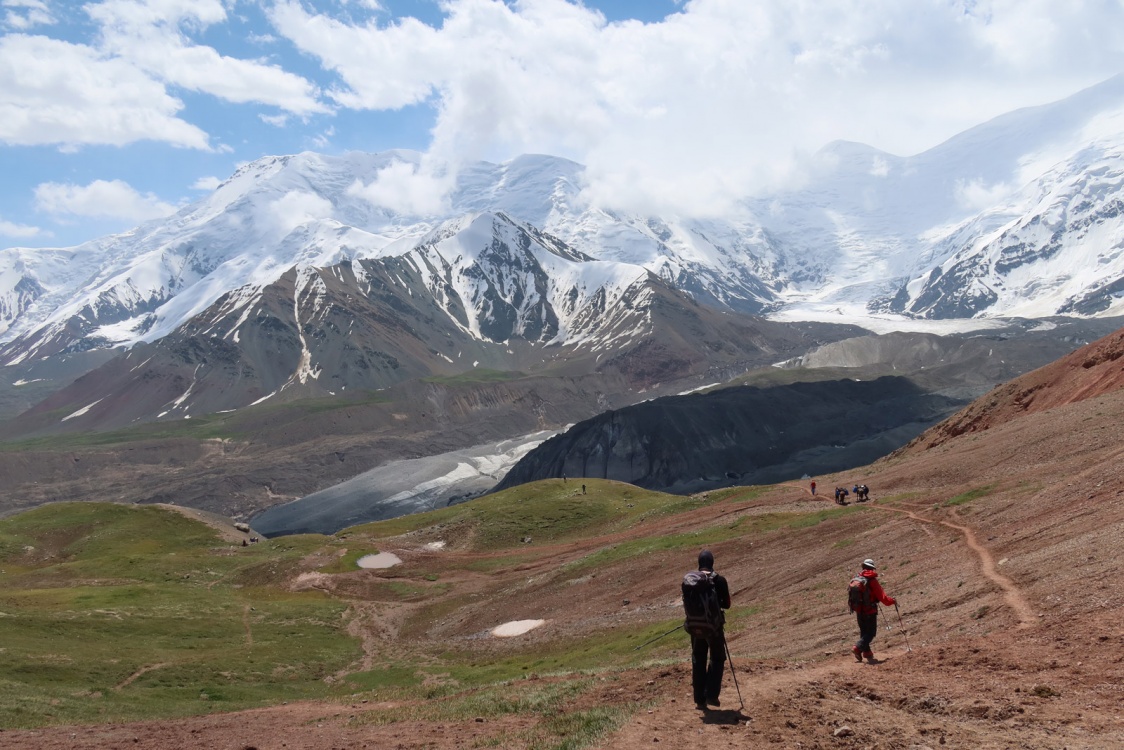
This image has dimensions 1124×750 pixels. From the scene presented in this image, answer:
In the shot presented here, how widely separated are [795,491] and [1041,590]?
4684cm

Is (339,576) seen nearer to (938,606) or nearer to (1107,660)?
(938,606)

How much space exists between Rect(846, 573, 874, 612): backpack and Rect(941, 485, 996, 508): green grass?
22.1 metres

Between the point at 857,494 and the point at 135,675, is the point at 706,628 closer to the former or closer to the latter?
the point at 135,675

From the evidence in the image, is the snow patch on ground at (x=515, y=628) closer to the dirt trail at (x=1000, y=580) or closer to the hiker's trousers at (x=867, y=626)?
the dirt trail at (x=1000, y=580)

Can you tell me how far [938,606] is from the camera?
83.0 feet

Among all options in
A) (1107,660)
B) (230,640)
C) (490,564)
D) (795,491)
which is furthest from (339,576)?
(1107,660)

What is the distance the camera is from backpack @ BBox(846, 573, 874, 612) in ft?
70.9

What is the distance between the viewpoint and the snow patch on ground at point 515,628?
45906 millimetres

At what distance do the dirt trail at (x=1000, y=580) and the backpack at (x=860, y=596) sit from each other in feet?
11.0

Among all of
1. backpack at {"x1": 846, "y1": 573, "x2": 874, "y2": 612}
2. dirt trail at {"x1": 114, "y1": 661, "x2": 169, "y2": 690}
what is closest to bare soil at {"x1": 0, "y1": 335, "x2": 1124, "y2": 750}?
backpack at {"x1": 846, "y1": 573, "x2": 874, "y2": 612}

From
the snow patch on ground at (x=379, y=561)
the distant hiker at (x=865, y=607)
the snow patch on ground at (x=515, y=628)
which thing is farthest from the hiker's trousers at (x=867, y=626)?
the snow patch on ground at (x=379, y=561)

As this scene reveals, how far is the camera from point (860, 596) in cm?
2177

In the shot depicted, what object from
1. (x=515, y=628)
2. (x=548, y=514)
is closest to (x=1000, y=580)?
(x=515, y=628)

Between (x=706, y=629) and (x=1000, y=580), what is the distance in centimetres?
1179
